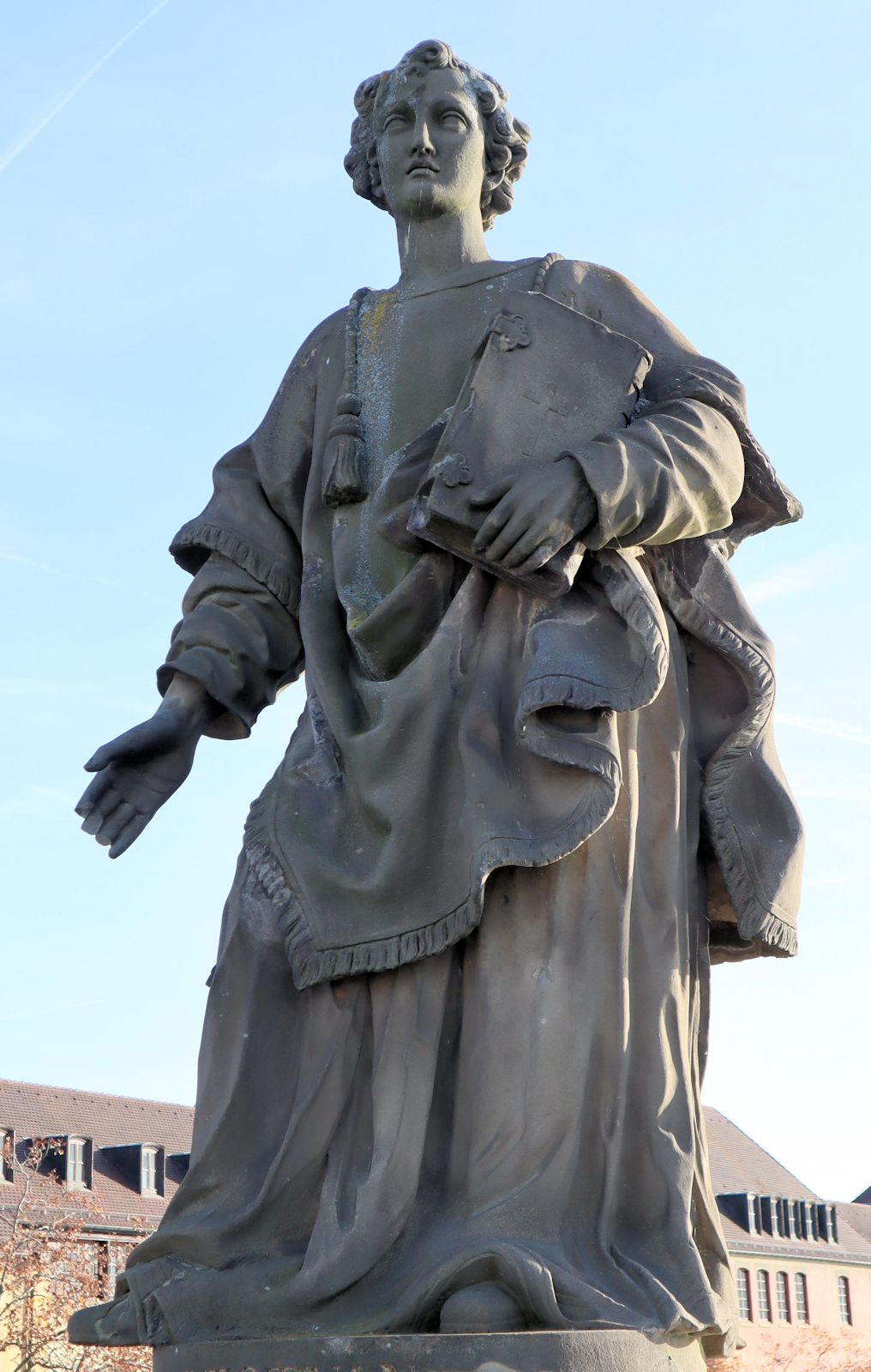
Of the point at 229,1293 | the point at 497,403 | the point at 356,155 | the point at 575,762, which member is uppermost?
the point at 356,155

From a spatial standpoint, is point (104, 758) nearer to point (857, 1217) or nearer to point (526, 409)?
point (526, 409)

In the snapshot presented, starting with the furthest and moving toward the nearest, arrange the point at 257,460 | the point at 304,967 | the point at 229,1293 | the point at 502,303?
the point at 257,460 → the point at 502,303 → the point at 304,967 → the point at 229,1293

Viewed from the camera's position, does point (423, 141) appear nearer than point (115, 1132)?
Yes

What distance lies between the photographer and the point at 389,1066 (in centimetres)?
480

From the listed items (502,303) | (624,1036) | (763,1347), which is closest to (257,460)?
(502,303)

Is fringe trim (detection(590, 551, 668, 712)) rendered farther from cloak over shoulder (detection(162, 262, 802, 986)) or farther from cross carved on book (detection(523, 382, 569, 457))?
cross carved on book (detection(523, 382, 569, 457))

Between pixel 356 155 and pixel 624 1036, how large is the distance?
279 cm

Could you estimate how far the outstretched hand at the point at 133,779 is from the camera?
5332mm

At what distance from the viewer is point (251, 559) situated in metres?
5.72

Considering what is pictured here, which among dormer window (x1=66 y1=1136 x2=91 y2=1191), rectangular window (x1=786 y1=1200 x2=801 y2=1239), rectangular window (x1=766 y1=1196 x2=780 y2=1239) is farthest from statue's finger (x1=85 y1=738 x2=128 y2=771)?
rectangular window (x1=786 y1=1200 x2=801 y2=1239)

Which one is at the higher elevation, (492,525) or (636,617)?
(492,525)

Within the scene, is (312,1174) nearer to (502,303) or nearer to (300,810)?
(300,810)

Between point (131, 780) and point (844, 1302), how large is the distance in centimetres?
6858

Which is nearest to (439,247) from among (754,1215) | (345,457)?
(345,457)
